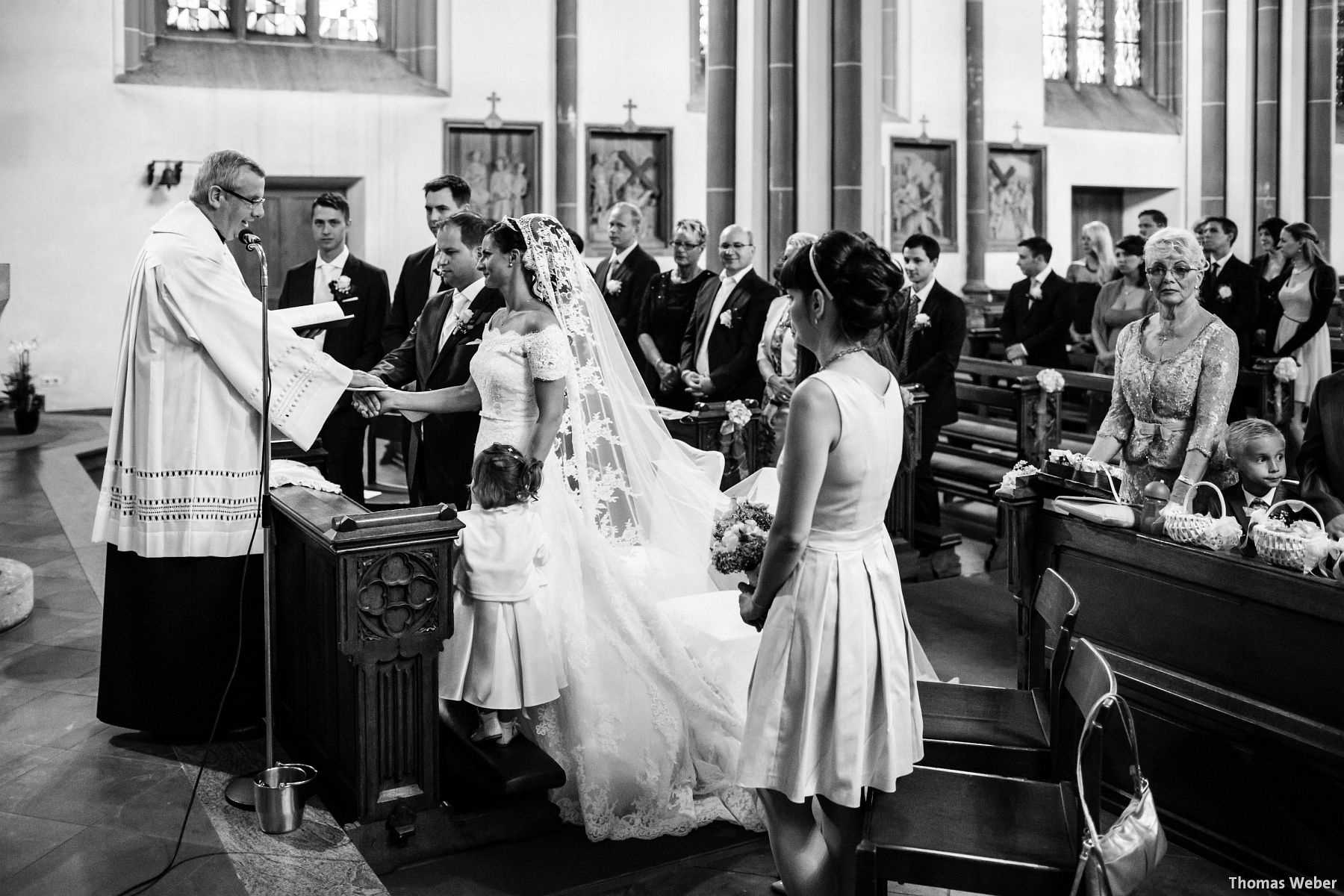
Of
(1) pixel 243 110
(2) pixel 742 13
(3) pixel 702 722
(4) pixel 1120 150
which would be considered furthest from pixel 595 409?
(4) pixel 1120 150

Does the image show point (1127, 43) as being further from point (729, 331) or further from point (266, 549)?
point (266, 549)

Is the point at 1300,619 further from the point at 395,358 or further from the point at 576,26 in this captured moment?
the point at 576,26

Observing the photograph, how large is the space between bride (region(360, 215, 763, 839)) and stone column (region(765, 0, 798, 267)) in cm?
483

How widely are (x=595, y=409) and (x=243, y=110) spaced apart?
9057 mm

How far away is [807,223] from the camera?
8828 mm

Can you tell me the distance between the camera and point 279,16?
12523mm

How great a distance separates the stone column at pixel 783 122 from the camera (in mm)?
8711

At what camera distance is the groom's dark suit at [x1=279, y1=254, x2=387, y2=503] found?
651 cm

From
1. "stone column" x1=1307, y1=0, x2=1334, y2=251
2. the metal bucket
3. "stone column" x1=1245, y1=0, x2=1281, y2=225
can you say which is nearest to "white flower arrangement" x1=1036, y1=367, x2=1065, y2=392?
the metal bucket

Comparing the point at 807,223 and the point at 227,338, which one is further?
the point at 807,223

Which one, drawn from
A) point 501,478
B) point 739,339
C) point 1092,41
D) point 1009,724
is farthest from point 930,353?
point 1092,41

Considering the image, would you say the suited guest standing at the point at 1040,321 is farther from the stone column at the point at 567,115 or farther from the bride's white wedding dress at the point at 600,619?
the bride's white wedding dress at the point at 600,619

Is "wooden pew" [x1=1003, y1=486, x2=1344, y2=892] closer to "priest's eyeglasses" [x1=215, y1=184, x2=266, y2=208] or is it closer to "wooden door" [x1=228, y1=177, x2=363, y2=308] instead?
"priest's eyeglasses" [x1=215, y1=184, x2=266, y2=208]

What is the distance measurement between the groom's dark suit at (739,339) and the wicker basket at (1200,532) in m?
3.52
